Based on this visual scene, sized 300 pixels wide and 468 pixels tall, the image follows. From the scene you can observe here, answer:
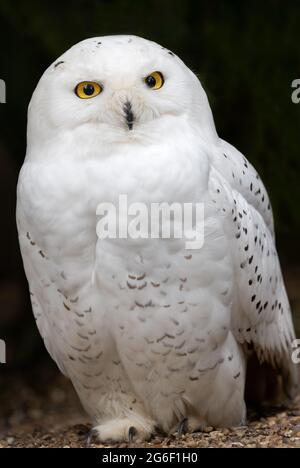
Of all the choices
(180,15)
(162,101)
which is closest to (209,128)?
(162,101)

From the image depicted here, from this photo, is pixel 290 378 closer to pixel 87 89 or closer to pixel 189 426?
pixel 189 426

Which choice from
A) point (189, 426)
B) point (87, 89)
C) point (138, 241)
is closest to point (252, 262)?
point (138, 241)

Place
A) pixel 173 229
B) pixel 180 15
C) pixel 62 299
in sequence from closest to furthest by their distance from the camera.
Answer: pixel 173 229, pixel 62 299, pixel 180 15

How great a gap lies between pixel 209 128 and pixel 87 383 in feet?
2.97

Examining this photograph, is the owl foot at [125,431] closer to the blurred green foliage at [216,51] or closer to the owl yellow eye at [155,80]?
the owl yellow eye at [155,80]

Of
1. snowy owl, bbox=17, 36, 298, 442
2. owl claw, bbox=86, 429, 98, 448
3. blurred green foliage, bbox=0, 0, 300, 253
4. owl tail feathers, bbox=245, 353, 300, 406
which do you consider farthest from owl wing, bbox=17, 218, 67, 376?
blurred green foliage, bbox=0, 0, 300, 253

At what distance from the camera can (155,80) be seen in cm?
251

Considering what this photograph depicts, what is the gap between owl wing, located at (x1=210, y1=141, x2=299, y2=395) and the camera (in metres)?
2.63

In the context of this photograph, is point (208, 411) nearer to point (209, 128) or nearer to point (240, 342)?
point (240, 342)

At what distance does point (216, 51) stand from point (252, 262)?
66.7 inches

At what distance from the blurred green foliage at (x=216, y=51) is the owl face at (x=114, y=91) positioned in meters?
1.40

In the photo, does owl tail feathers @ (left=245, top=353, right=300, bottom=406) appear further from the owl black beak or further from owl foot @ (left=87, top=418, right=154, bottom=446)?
the owl black beak

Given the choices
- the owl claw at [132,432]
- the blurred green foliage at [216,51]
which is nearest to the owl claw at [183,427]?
the owl claw at [132,432]

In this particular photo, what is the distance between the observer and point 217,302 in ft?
8.58
